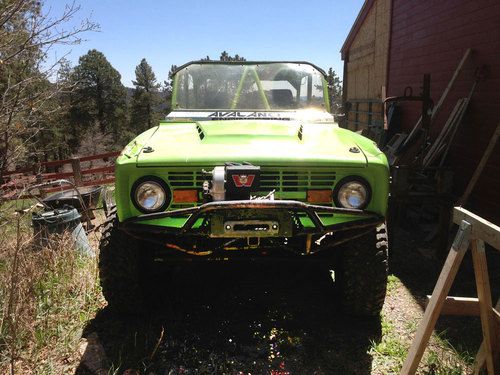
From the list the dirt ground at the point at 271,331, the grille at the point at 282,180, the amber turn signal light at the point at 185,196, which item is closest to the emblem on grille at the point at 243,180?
the grille at the point at 282,180

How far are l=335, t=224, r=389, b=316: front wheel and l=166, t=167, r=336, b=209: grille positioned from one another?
0.61 metres

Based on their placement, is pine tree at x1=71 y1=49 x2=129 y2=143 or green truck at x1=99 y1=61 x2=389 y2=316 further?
pine tree at x1=71 y1=49 x2=129 y2=143

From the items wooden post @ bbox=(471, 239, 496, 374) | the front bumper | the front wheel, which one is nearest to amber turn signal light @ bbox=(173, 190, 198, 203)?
the front bumper

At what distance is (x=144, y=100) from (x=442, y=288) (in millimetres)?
43465

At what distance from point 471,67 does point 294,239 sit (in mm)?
5018

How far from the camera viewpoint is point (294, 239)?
10.3ft

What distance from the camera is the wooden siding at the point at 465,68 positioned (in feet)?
18.7

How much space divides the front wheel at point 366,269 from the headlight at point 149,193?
1.46 meters

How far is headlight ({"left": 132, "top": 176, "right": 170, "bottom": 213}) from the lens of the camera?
2.75m

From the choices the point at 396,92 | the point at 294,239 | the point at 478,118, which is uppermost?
the point at 396,92

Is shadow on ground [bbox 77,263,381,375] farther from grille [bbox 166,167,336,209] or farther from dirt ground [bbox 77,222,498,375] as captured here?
grille [bbox 166,167,336,209]

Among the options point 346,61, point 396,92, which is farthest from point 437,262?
point 346,61

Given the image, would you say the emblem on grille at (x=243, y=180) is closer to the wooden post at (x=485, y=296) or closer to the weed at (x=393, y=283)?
the wooden post at (x=485, y=296)

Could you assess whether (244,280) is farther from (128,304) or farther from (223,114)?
(223,114)
